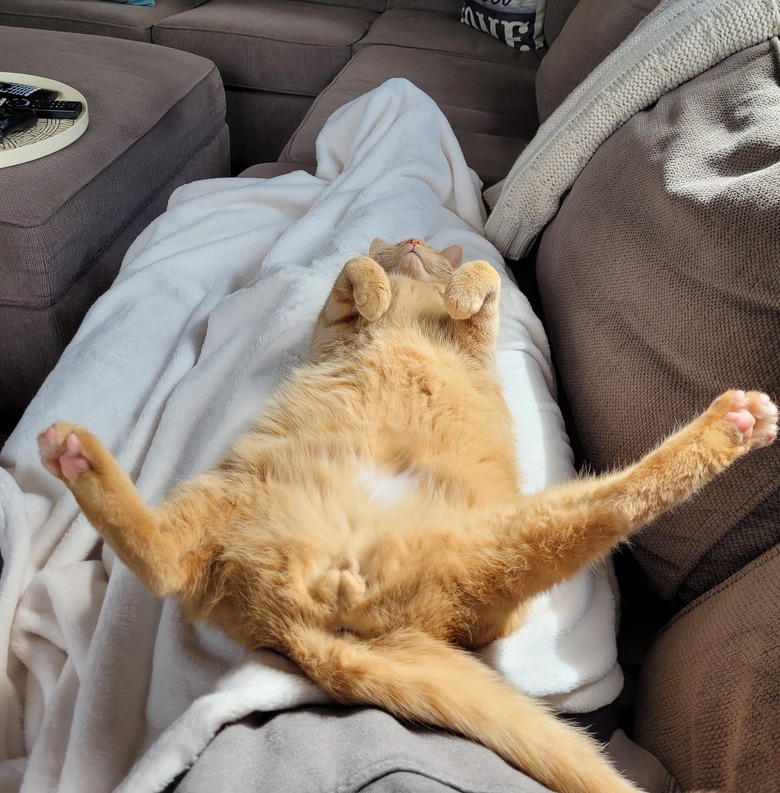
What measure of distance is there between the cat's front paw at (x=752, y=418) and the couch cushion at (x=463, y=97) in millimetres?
1155

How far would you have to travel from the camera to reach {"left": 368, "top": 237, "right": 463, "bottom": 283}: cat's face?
48.5 inches

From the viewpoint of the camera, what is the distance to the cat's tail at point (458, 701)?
583 mm

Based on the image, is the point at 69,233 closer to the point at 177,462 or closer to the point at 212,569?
the point at 177,462

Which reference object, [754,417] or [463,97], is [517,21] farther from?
[754,417]

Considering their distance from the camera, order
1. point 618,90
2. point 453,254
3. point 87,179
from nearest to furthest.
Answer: point 618,90 → point 453,254 → point 87,179

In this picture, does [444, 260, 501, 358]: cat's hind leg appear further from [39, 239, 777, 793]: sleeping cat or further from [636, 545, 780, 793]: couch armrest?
[636, 545, 780, 793]: couch armrest

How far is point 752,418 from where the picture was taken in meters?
0.71

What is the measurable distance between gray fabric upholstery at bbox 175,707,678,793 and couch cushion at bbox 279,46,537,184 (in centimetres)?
144

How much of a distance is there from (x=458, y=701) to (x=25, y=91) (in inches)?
62.7

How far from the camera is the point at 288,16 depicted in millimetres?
2596

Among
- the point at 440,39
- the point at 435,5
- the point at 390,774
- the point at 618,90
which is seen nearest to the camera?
the point at 390,774

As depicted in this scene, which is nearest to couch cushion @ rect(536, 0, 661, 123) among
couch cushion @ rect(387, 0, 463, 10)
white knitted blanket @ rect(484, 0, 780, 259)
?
white knitted blanket @ rect(484, 0, 780, 259)

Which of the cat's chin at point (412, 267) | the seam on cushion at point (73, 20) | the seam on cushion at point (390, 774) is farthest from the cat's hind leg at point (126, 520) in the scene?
the seam on cushion at point (73, 20)

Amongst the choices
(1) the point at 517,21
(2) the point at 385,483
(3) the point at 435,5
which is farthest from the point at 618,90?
(3) the point at 435,5
